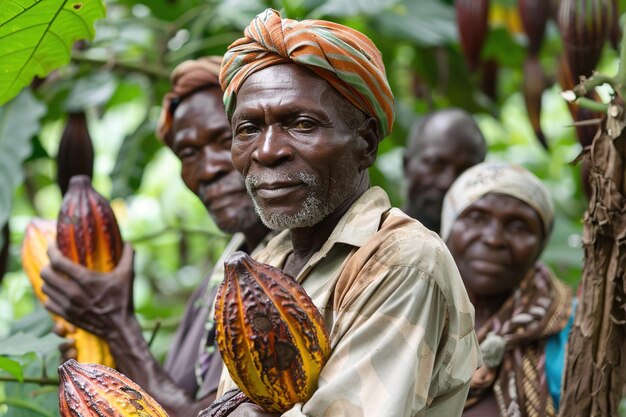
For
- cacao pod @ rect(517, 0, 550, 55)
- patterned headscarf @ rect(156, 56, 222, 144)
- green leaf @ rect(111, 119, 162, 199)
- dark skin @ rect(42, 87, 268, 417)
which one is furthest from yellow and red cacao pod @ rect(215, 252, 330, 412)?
green leaf @ rect(111, 119, 162, 199)

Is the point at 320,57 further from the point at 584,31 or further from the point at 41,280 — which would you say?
the point at 41,280

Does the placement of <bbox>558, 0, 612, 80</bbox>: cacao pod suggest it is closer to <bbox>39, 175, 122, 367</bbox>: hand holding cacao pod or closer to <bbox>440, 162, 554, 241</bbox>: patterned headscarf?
<bbox>440, 162, 554, 241</bbox>: patterned headscarf

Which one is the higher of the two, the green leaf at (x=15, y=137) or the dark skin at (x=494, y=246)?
the green leaf at (x=15, y=137)

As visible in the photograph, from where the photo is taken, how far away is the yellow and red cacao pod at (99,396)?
2010mm

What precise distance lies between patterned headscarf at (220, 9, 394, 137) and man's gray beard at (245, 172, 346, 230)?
0.18 m

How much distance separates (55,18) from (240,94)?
75 centimetres

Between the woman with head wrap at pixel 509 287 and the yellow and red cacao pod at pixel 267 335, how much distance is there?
1.24m

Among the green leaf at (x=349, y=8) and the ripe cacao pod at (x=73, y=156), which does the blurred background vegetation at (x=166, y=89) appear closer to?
the green leaf at (x=349, y=8)

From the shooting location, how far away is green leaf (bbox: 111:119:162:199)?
4227 millimetres

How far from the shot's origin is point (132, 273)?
302cm

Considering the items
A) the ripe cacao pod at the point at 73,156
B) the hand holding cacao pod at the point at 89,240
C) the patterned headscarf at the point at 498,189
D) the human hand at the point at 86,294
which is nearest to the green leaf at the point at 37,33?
the hand holding cacao pod at the point at 89,240

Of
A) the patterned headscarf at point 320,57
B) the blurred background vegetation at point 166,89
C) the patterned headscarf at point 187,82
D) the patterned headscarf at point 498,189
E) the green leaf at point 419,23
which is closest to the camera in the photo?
the patterned headscarf at point 320,57

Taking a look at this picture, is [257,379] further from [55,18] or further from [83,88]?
[83,88]

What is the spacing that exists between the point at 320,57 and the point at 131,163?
7.27 ft
